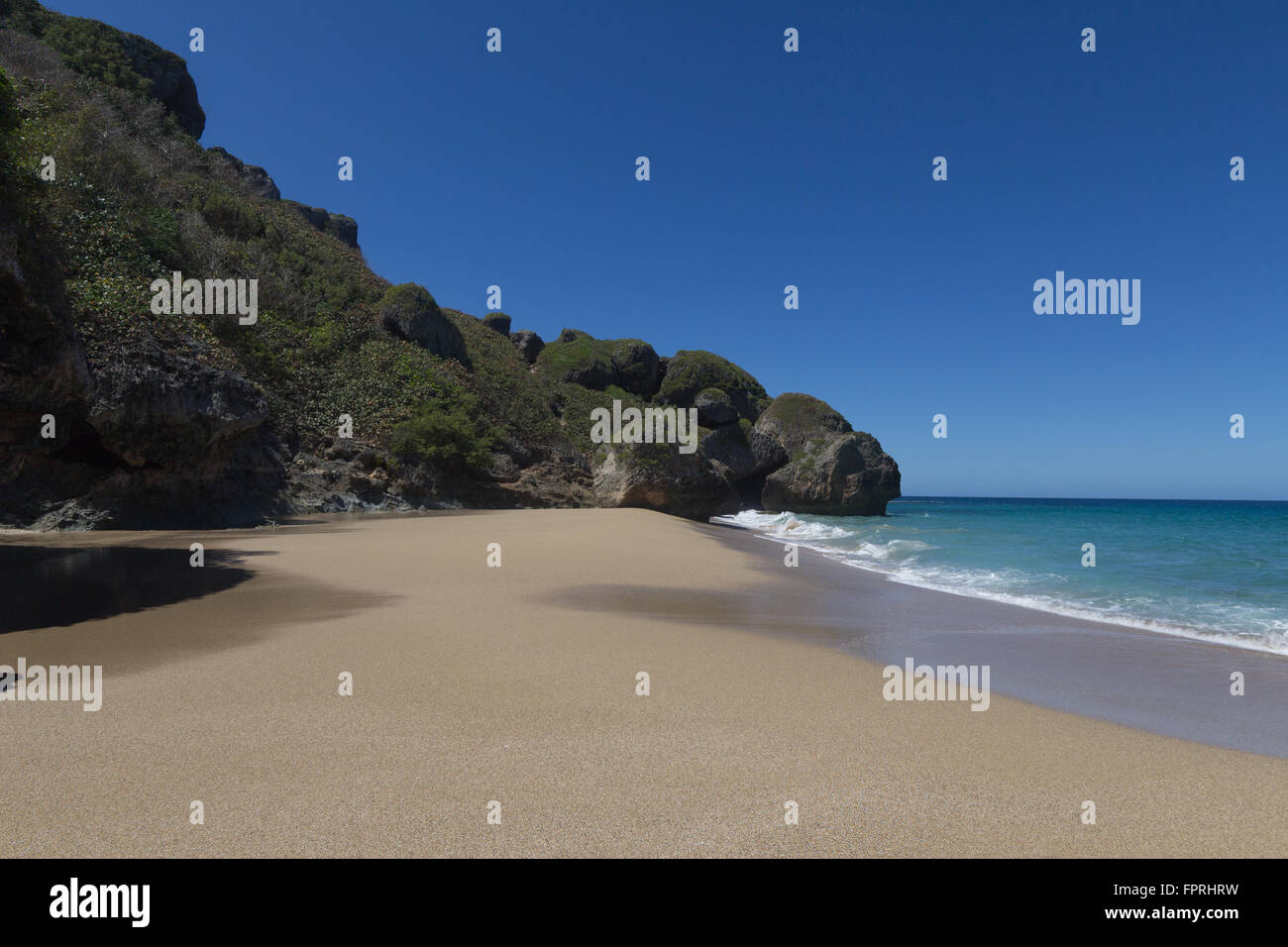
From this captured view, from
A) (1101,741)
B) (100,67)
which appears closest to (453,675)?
(1101,741)

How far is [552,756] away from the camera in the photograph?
156 inches

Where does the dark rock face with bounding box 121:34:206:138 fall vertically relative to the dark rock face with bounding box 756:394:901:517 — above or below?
above

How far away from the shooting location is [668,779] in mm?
3684

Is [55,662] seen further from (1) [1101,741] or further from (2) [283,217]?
(2) [283,217]

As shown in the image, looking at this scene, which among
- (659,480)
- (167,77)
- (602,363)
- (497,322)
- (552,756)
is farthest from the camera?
(497,322)

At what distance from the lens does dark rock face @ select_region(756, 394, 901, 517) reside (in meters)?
48.2

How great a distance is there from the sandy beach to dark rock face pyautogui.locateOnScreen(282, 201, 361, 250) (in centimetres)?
6415

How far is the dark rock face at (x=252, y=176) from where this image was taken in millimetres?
50022

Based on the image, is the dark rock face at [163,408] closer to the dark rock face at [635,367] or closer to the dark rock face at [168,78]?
the dark rock face at [635,367]

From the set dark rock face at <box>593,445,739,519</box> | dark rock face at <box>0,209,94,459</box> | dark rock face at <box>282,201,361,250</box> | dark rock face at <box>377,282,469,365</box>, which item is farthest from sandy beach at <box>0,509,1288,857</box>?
dark rock face at <box>282,201,361,250</box>

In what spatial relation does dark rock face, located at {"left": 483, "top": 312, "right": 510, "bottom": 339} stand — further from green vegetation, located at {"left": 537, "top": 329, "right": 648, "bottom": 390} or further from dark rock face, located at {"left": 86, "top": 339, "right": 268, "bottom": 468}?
dark rock face, located at {"left": 86, "top": 339, "right": 268, "bottom": 468}

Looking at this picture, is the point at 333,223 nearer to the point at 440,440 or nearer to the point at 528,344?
the point at 528,344

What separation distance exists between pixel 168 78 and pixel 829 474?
60.9m

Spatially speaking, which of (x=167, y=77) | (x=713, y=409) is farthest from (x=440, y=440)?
(x=167, y=77)
